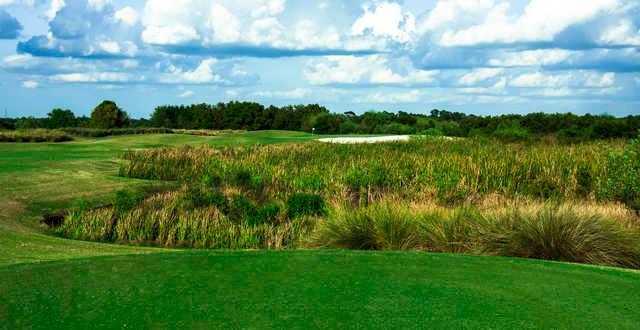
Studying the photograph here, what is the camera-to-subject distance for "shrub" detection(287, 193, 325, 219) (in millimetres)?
11250

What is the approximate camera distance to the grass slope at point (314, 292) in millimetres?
3438

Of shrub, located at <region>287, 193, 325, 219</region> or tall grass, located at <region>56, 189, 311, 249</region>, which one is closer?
tall grass, located at <region>56, 189, 311, 249</region>

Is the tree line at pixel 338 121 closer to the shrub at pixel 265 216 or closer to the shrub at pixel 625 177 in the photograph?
the shrub at pixel 625 177

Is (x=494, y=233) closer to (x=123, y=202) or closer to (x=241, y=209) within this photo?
(x=241, y=209)

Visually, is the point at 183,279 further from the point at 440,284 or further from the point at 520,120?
the point at 520,120

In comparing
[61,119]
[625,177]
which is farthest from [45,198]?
[61,119]

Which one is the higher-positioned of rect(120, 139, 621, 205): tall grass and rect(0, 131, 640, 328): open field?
rect(0, 131, 640, 328): open field

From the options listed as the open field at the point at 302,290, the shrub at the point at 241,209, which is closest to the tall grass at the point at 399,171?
the shrub at the point at 241,209

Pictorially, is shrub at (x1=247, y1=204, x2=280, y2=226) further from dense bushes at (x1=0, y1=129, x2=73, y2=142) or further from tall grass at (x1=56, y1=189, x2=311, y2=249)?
dense bushes at (x1=0, y1=129, x2=73, y2=142)

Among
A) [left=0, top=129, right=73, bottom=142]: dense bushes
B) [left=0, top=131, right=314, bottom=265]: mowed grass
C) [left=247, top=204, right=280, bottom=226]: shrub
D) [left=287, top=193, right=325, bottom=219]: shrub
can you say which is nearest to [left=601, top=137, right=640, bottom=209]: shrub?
[left=287, top=193, right=325, bottom=219]: shrub

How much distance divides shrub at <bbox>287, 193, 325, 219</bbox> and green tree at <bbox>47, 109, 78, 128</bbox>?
64832mm

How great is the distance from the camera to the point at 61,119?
69.8m

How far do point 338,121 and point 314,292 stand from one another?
53377 millimetres

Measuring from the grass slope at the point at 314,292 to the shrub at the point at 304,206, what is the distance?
599 centimetres
